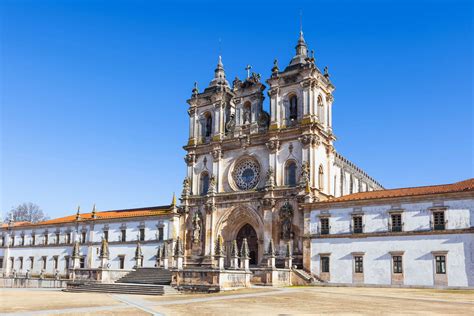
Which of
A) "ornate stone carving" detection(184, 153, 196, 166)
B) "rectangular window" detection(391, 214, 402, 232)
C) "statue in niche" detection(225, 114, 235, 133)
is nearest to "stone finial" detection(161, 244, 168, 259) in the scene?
"ornate stone carving" detection(184, 153, 196, 166)

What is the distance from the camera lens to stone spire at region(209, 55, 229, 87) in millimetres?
61188

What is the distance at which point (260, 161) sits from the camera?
176 ft

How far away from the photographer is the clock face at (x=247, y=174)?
5403cm

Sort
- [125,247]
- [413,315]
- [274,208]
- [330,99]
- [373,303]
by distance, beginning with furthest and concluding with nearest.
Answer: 1. [125,247]
2. [330,99]
3. [274,208]
4. [373,303]
5. [413,315]

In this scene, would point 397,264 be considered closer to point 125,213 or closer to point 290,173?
point 290,173

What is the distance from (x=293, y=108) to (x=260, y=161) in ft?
21.6

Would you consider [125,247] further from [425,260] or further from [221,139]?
[425,260]

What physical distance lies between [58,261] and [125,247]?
499 inches

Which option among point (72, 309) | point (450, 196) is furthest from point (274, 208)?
point (72, 309)

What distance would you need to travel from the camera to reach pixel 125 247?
60812 millimetres

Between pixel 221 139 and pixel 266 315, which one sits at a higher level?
pixel 221 139

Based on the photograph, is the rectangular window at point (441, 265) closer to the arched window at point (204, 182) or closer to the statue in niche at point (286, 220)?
the statue in niche at point (286, 220)

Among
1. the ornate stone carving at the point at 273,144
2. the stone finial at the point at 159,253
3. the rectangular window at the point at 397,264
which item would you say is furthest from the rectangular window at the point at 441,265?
the stone finial at the point at 159,253

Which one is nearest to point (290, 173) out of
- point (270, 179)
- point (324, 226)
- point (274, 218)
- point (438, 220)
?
point (270, 179)
